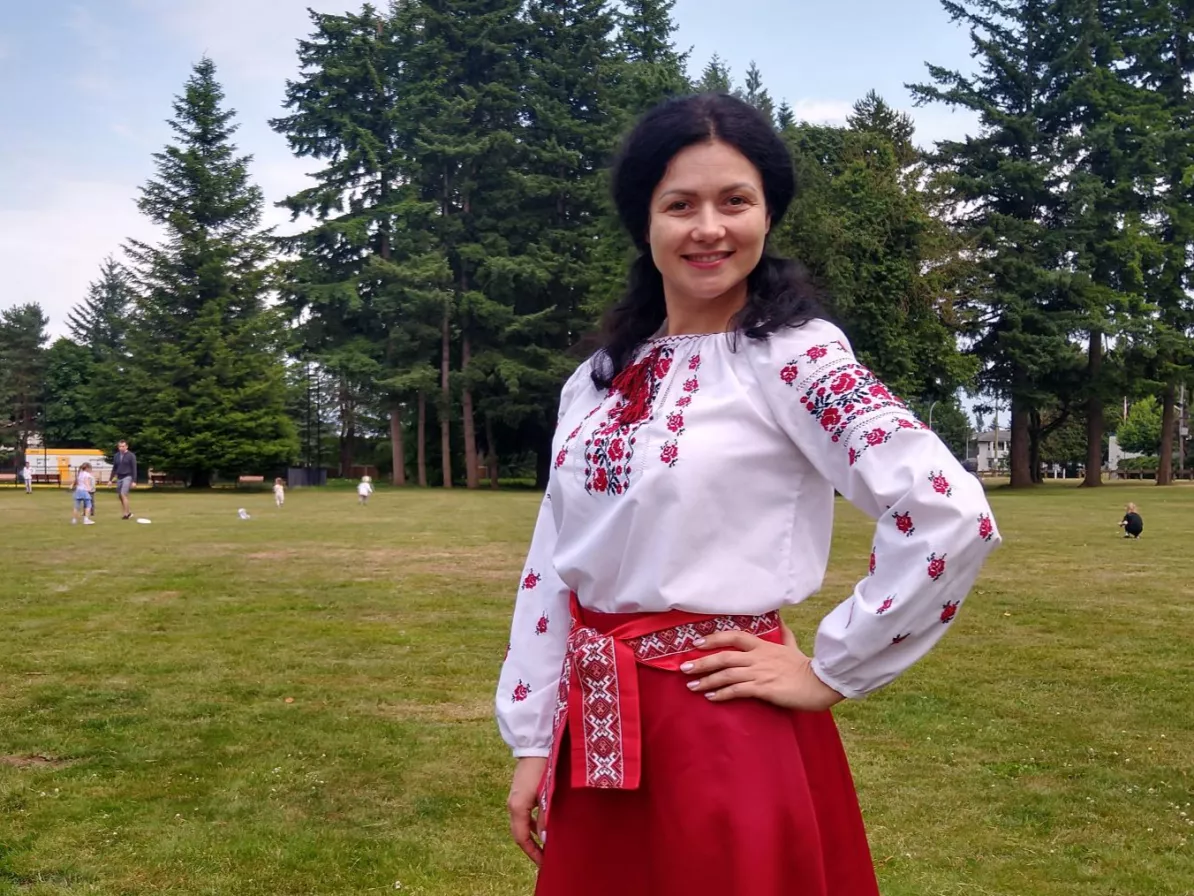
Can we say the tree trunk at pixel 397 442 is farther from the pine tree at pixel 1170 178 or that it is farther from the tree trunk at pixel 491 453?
the pine tree at pixel 1170 178

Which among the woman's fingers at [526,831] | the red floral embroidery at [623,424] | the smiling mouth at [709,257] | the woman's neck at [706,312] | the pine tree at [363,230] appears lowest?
the woman's fingers at [526,831]

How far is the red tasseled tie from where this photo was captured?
1731 millimetres

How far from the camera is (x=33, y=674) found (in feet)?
21.8

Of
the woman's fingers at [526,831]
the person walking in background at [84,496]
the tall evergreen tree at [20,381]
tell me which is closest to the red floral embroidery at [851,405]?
the woman's fingers at [526,831]

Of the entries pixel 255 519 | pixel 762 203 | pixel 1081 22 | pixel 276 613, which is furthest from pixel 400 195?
pixel 762 203

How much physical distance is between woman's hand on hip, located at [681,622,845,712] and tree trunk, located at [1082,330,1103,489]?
39486 mm

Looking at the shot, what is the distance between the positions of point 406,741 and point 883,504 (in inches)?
167

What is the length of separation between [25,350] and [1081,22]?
6248 cm

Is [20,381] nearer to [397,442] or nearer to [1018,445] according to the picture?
[397,442]

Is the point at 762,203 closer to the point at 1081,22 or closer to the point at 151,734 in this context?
the point at 151,734

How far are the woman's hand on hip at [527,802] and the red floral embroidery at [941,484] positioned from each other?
868mm

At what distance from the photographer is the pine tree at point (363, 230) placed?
131 feet

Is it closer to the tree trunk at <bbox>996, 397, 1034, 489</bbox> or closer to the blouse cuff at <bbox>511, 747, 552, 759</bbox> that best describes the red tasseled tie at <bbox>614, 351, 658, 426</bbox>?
the blouse cuff at <bbox>511, 747, 552, 759</bbox>

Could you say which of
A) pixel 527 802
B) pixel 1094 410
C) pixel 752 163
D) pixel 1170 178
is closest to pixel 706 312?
pixel 752 163
